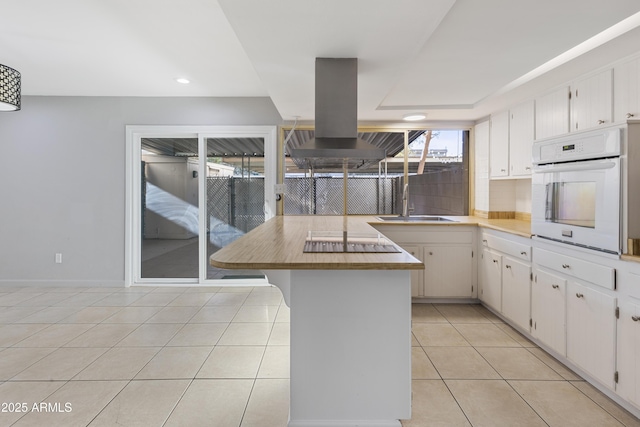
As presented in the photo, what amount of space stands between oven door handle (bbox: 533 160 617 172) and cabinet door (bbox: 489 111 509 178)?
3.68 ft

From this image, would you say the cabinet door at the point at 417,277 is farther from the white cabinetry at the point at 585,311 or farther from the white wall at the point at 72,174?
the white wall at the point at 72,174

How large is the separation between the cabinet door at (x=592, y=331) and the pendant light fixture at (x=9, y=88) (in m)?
4.35

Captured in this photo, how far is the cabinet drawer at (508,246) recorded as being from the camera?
264 cm

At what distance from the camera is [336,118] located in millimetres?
2301

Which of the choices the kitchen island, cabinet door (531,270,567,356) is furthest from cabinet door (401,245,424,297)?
the kitchen island

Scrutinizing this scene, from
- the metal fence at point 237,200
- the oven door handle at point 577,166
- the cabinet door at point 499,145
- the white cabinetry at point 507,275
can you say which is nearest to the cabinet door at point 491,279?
the white cabinetry at point 507,275

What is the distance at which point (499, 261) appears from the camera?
121 inches

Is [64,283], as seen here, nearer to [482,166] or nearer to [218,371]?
[218,371]

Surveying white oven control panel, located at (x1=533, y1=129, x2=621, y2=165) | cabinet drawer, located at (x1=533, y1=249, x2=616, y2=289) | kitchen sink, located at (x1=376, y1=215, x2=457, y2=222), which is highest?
white oven control panel, located at (x1=533, y1=129, x2=621, y2=165)

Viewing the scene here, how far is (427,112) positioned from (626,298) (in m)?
2.59

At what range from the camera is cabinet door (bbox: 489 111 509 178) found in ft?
11.4

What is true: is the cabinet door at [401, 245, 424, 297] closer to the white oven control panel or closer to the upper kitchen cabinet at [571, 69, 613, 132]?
the white oven control panel

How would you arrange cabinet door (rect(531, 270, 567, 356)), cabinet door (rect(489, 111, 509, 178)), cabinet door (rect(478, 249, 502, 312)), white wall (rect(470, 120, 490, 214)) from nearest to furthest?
cabinet door (rect(531, 270, 567, 356))
cabinet door (rect(478, 249, 502, 312))
cabinet door (rect(489, 111, 509, 178))
white wall (rect(470, 120, 490, 214))

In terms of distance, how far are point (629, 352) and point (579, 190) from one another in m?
0.90
